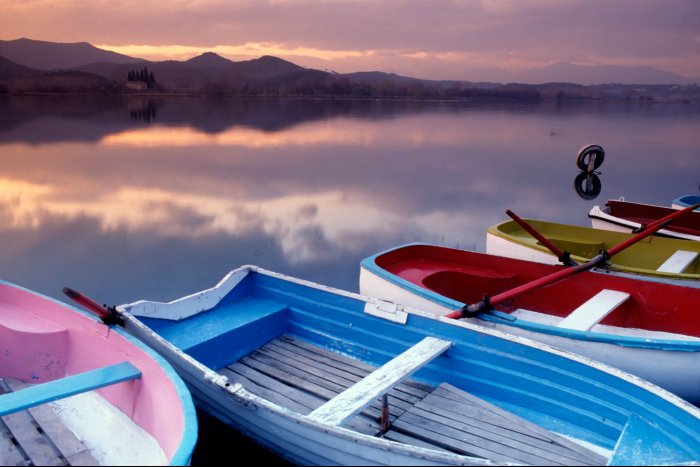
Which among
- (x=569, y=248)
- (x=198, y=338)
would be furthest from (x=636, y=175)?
(x=198, y=338)

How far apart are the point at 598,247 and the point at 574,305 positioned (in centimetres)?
193

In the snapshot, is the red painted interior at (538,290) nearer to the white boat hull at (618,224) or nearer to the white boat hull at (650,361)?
the white boat hull at (650,361)

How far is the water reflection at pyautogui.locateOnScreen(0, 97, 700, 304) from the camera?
10.4 metres

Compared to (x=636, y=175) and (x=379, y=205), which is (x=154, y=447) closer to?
→ (x=379, y=205)

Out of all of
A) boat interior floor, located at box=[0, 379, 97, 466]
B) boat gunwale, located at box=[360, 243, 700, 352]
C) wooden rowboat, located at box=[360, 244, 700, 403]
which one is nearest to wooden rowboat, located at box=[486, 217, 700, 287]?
wooden rowboat, located at box=[360, 244, 700, 403]

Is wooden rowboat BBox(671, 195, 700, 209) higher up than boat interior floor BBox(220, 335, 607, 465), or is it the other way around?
wooden rowboat BBox(671, 195, 700, 209)

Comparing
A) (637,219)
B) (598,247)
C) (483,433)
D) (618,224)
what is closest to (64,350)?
(483,433)

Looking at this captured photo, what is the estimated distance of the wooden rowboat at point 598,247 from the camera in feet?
22.4

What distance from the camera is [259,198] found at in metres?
17.1

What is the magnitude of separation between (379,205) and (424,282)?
9978 millimetres

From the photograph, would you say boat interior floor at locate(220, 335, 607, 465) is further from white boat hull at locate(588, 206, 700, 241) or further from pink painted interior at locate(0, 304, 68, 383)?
white boat hull at locate(588, 206, 700, 241)

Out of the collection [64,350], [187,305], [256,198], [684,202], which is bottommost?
[256,198]

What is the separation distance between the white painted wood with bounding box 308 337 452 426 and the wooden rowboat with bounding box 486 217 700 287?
113 inches

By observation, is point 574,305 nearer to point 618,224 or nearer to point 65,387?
point 618,224
